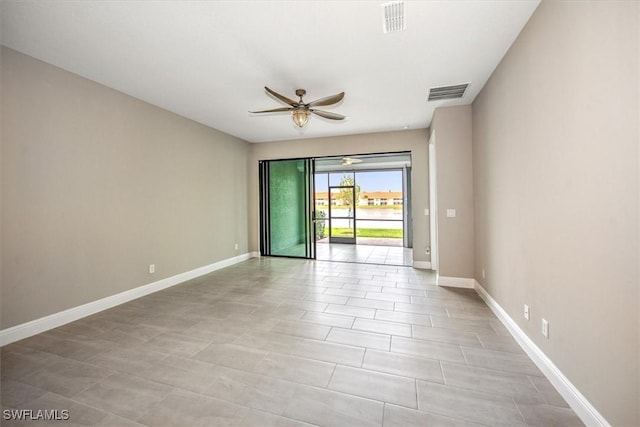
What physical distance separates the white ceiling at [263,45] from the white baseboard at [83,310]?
2750mm

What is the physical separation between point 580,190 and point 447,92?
2557 millimetres

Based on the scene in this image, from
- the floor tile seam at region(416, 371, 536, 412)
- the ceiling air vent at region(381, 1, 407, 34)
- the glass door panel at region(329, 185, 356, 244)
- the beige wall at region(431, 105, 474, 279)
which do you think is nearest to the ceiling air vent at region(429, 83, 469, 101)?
the beige wall at region(431, 105, 474, 279)

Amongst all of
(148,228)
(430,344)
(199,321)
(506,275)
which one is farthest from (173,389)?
(506,275)

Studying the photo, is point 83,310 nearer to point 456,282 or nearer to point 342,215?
point 456,282

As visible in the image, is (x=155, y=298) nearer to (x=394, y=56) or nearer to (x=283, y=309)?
(x=283, y=309)

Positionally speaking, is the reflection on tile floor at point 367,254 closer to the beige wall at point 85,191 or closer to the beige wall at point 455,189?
the beige wall at point 455,189

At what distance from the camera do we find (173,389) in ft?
6.21

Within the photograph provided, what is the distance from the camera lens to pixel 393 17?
7.07 feet

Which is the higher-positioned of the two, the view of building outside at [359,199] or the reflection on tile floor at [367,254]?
the view of building outside at [359,199]

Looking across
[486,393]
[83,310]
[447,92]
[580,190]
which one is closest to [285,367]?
[486,393]

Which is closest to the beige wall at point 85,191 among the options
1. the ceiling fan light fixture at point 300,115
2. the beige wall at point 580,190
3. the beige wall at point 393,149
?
the beige wall at point 393,149

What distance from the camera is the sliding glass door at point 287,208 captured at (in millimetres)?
6562

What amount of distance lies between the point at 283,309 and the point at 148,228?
2.46m

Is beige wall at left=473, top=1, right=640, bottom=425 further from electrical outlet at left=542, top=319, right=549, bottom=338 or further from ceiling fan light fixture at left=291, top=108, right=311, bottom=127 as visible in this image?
ceiling fan light fixture at left=291, top=108, right=311, bottom=127
